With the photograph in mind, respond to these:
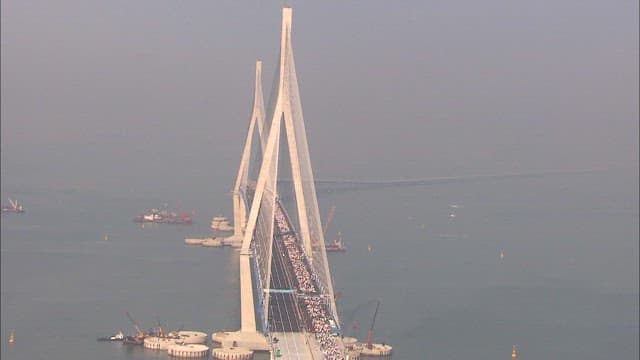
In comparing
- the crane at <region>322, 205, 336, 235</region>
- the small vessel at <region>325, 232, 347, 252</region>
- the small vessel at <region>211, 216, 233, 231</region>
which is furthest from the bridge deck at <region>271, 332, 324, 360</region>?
the small vessel at <region>211, 216, 233, 231</region>

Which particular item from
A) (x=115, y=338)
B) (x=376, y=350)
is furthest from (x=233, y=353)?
(x=115, y=338)

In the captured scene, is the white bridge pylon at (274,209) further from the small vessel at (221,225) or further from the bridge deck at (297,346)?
the small vessel at (221,225)

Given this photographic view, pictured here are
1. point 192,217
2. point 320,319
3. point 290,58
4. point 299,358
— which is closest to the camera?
point 299,358

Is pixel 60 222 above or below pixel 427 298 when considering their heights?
above

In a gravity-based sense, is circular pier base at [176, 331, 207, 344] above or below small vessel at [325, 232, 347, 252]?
below

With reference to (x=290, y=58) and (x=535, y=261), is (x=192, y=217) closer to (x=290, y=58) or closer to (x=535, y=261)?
(x=535, y=261)

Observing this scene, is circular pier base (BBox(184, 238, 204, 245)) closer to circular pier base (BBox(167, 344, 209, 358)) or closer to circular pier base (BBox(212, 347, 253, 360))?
circular pier base (BBox(167, 344, 209, 358))

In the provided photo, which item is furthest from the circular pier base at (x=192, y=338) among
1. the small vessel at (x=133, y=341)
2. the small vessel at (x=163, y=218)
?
the small vessel at (x=163, y=218)

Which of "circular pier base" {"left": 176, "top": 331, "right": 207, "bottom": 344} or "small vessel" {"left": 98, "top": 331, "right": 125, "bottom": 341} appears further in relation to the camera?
"small vessel" {"left": 98, "top": 331, "right": 125, "bottom": 341}

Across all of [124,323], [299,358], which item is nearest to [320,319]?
[299,358]

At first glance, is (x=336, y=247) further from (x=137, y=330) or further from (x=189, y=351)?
(x=189, y=351)

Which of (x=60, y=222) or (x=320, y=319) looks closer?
(x=320, y=319)
